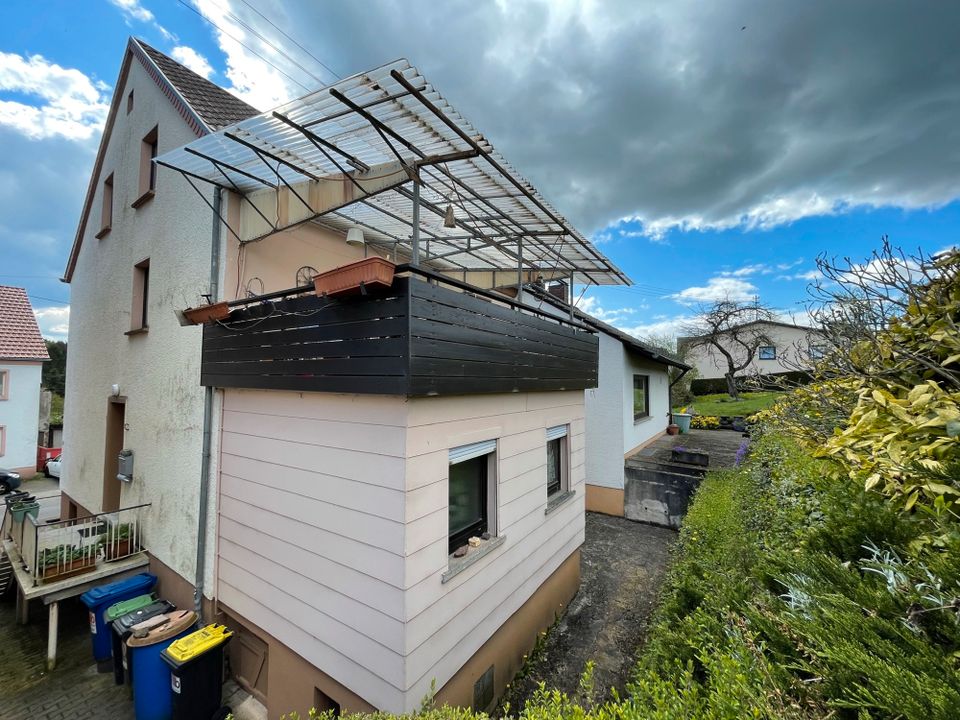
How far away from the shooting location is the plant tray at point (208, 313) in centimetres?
411

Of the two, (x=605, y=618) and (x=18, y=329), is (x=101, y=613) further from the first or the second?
(x=18, y=329)

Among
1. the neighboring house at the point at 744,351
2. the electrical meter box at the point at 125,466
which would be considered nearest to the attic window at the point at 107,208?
the electrical meter box at the point at 125,466

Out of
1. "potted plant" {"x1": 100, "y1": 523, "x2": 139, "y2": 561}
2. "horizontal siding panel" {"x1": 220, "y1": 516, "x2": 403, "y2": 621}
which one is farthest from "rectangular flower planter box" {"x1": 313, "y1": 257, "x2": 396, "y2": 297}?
Answer: "potted plant" {"x1": 100, "y1": 523, "x2": 139, "y2": 561}

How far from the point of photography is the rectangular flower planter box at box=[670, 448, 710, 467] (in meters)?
10.4

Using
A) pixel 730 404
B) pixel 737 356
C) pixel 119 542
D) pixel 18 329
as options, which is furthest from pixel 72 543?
pixel 737 356

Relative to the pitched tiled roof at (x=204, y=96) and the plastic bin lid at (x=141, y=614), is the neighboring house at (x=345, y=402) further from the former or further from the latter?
the plastic bin lid at (x=141, y=614)

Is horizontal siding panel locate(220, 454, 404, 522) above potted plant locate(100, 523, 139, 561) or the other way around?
above

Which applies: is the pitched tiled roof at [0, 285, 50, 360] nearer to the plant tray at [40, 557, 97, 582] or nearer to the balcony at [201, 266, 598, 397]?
the plant tray at [40, 557, 97, 582]

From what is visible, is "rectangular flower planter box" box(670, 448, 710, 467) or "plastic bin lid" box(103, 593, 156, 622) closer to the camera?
"plastic bin lid" box(103, 593, 156, 622)

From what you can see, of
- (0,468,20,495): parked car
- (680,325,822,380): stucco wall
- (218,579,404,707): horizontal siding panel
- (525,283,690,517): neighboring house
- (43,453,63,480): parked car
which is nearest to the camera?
(218,579,404,707): horizontal siding panel

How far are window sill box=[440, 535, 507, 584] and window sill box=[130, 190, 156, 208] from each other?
7395 mm

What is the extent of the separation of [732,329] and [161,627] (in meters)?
27.6

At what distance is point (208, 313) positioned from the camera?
13.8 feet

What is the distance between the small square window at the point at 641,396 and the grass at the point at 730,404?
724cm
